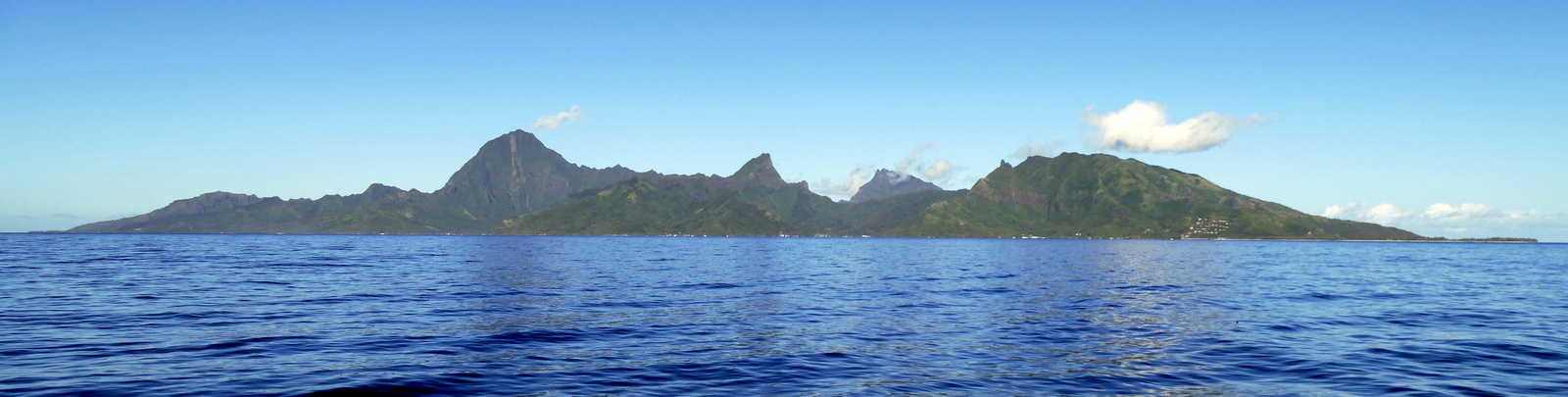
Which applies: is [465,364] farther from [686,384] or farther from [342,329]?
[342,329]

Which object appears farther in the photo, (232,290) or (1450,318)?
(232,290)

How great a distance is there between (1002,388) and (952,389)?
1.32 meters

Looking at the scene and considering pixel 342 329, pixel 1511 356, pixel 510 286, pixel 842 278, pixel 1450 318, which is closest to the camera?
pixel 1511 356

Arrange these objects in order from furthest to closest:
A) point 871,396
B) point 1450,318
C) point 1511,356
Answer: point 1450,318
point 1511,356
point 871,396

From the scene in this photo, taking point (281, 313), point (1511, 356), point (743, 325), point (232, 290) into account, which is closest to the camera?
point (1511, 356)

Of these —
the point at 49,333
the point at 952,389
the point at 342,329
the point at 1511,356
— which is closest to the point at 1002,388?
the point at 952,389

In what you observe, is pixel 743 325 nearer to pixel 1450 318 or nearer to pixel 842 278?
pixel 1450 318

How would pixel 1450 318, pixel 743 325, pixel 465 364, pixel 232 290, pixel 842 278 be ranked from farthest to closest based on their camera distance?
pixel 842 278 < pixel 232 290 < pixel 1450 318 < pixel 743 325 < pixel 465 364

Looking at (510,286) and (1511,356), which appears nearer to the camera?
(1511,356)

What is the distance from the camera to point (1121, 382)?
Answer: 2138 centimetres

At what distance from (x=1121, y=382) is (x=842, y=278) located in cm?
5186

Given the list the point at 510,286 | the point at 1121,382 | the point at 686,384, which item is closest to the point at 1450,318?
the point at 1121,382

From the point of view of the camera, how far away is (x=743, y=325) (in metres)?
34.3

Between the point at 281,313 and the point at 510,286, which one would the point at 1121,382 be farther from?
the point at 510,286
